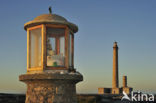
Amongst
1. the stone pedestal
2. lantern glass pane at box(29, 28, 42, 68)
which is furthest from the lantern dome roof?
the stone pedestal

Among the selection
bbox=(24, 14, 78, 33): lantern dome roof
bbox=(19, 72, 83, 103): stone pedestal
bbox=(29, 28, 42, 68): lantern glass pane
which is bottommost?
bbox=(19, 72, 83, 103): stone pedestal

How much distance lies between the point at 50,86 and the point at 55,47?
101cm

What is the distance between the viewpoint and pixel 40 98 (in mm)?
6723

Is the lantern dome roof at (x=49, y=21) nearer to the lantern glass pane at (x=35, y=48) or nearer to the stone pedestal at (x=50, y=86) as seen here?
the lantern glass pane at (x=35, y=48)

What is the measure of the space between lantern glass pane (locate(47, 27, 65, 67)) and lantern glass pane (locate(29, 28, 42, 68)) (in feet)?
0.78

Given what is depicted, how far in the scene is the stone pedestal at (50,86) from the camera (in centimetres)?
660

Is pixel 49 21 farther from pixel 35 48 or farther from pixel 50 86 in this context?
pixel 50 86

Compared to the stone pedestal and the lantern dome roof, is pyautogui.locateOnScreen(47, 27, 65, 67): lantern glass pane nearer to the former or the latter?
the lantern dome roof

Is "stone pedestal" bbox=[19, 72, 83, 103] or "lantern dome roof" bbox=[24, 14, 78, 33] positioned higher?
"lantern dome roof" bbox=[24, 14, 78, 33]

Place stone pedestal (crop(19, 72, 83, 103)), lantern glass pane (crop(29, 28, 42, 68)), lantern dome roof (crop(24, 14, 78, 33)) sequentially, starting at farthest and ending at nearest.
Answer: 1. lantern glass pane (crop(29, 28, 42, 68))
2. lantern dome roof (crop(24, 14, 78, 33))
3. stone pedestal (crop(19, 72, 83, 103))

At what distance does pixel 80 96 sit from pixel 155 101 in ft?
12.0

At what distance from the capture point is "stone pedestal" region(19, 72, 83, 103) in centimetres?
660

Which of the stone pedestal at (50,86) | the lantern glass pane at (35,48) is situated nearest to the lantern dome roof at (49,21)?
the lantern glass pane at (35,48)

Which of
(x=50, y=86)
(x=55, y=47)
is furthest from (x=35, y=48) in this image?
(x=50, y=86)
